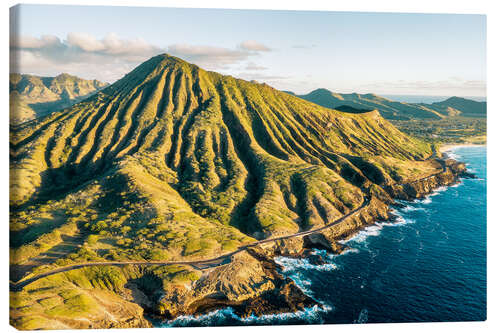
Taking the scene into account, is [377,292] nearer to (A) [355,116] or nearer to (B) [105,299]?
(B) [105,299]

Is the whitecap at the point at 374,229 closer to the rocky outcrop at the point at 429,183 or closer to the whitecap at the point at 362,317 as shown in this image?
the rocky outcrop at the point at 429,183

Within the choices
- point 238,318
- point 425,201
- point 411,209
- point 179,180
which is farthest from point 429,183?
point 238,318

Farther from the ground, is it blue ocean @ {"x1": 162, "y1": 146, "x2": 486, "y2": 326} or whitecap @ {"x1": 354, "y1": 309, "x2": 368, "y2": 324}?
blue ocean @ {"x1": 162, "y1": 146, "x2": 486, "y2": 326}

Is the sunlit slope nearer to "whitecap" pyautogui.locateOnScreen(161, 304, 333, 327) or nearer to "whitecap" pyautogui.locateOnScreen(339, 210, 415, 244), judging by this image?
"whitecap" pyautogui.locateOnScreen(339, 210, 415, 244)

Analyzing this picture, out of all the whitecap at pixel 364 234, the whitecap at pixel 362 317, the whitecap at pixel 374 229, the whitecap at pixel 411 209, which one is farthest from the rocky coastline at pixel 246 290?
the whitecap at pixel 411 209

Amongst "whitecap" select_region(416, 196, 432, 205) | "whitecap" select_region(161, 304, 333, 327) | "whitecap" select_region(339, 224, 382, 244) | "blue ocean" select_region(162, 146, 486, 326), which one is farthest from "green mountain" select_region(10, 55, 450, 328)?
"whitecap" select_region(416, 196, 432, 205)

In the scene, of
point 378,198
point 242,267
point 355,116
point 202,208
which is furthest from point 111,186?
point 355,116
